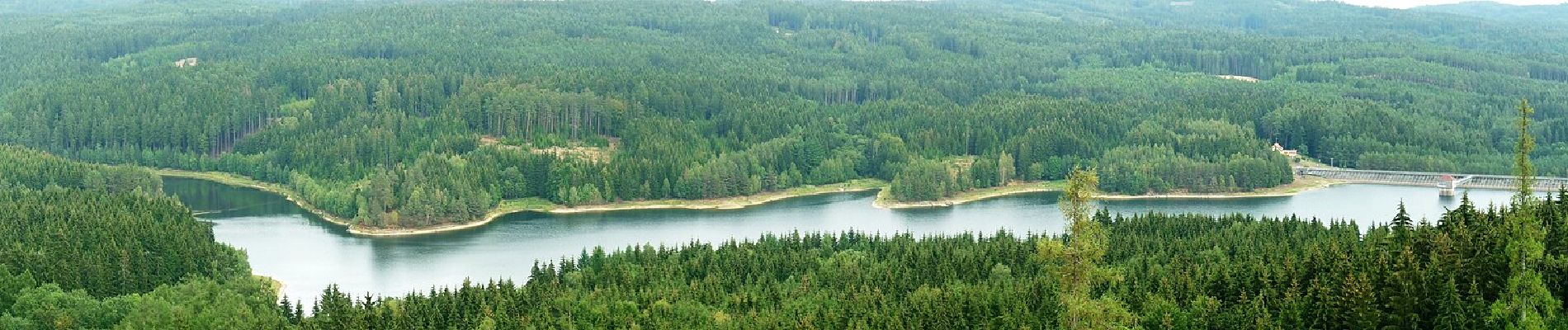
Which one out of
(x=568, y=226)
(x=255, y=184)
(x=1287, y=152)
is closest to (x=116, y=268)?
(x=568, y=226)

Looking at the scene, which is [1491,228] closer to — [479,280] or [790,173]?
[479,280]

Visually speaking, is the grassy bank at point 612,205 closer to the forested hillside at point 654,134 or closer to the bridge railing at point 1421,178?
the forested hillside at point 654,134

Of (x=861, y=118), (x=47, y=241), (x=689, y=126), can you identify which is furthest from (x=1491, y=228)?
(x=861, y=118)

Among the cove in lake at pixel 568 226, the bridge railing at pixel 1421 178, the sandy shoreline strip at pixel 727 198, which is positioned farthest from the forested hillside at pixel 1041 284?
the bridge railing at pixel 1421 178

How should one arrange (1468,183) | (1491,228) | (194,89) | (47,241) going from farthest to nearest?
1. (194,89)
2. (1468,183)
3. (47,241)
4. (1491,228)

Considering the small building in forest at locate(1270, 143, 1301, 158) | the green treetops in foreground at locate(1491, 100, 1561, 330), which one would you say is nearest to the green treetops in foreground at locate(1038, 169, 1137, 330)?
the green treetops in foreground at locate(1491, 100, 1561, 330)

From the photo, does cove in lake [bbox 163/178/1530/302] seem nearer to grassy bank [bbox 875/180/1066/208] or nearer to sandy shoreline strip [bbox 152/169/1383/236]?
sandy shoreline strip [bbox 152/169/1383/236]
